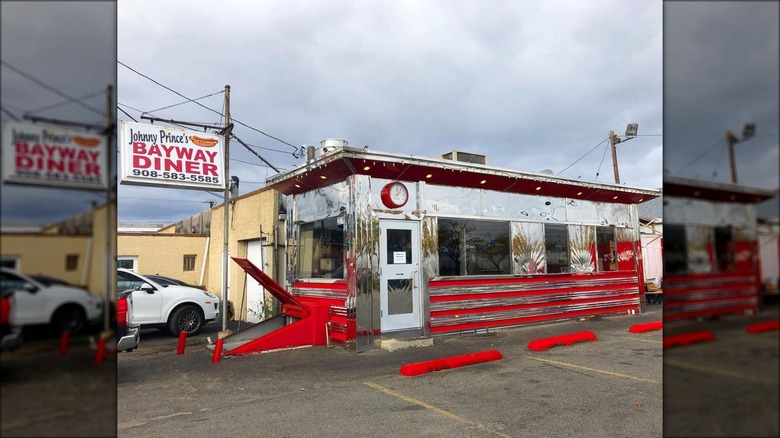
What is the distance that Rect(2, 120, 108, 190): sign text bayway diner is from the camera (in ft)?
3.23

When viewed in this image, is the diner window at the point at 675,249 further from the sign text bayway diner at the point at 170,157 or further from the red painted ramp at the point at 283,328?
the sign text bayway diner at the point at 170,157

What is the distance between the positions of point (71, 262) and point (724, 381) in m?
1.29

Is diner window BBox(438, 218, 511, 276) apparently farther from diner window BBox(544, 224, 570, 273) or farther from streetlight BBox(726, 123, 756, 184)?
streetlight BBox(726, 123, 756, 184)

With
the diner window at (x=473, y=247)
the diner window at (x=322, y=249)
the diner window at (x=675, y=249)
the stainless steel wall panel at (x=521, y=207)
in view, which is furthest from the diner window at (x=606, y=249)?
the diner window at (x=675, y=249)

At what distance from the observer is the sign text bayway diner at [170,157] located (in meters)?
12.6

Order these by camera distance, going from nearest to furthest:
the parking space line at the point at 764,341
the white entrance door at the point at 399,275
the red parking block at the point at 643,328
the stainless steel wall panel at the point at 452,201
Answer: the parking space line at the point at 764,341 → the white entrance door at the point at 399,275 → the stainless steel wall panel at the point at 452,201 → the red parking block at the point at 643,328

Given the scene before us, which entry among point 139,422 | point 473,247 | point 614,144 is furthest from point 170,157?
point 614,144

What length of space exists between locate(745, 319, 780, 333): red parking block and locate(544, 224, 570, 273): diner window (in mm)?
11417

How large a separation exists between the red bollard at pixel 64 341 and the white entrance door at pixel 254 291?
43.8ft

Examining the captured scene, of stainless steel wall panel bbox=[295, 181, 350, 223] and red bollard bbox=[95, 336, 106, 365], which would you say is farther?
stainless steel wall panel bbox=[295, 181, 350, 223]

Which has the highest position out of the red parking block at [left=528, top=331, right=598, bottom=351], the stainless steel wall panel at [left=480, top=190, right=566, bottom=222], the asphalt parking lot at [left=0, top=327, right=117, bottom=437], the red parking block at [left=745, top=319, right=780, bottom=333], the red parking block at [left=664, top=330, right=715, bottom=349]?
the stainless steel wall panel at [left=480, top=190, right=566, bottom=222]

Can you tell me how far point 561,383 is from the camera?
6277 millimetres

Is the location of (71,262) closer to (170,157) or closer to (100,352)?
(100,352)

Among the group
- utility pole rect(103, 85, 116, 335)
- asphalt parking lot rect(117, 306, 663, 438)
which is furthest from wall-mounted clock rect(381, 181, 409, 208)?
utility pole rect(103, 85, 116, 335)
